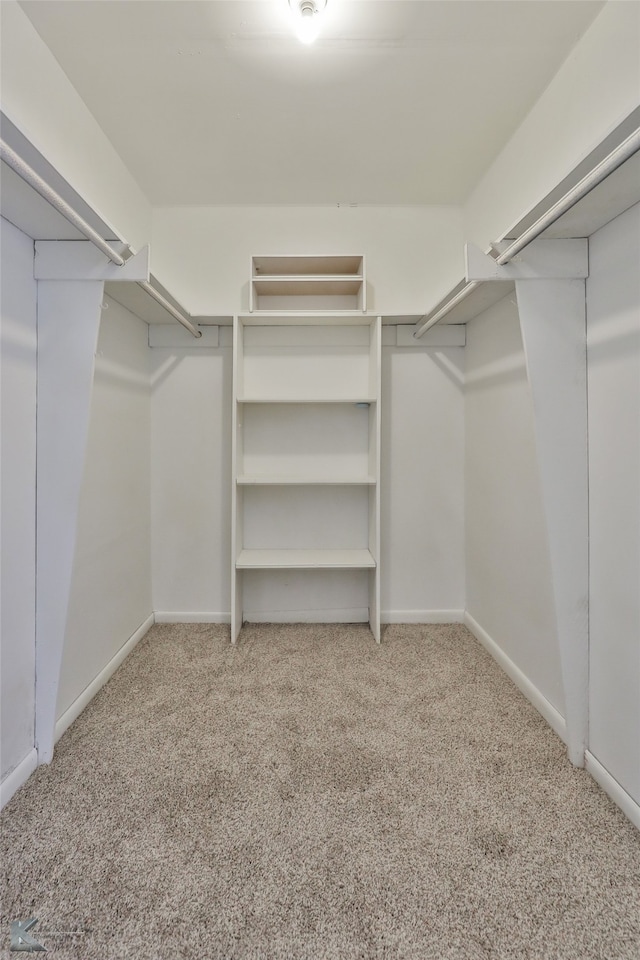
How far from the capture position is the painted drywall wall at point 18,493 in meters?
1.45

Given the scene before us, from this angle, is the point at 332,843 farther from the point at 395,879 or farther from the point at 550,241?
the point at 550,241

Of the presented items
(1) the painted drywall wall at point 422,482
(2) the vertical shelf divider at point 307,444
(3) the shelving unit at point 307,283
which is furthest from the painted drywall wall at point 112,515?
(1) the painted drywall wall at point 422,482

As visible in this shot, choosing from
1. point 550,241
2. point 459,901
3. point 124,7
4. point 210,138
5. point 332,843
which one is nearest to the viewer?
point 459,901

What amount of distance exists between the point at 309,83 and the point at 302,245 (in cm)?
94

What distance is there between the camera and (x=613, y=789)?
4.68ft

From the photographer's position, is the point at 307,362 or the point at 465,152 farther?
the point at 307,362

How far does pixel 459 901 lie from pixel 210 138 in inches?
120

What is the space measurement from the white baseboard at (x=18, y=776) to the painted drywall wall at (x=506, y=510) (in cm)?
204

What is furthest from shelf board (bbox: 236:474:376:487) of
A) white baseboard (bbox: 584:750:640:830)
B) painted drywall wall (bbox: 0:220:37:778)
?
white baseboard (bbox: 584:750:640:830)

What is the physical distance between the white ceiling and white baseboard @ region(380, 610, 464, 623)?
103 inches

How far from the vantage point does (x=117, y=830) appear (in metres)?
1.32

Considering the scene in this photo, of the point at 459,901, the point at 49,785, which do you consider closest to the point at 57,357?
the point at 49,785

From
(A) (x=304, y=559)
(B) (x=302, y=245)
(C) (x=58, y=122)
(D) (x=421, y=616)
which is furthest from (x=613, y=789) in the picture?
(C) (x=58, y=122)

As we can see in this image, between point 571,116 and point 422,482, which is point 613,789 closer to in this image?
point 422,482
